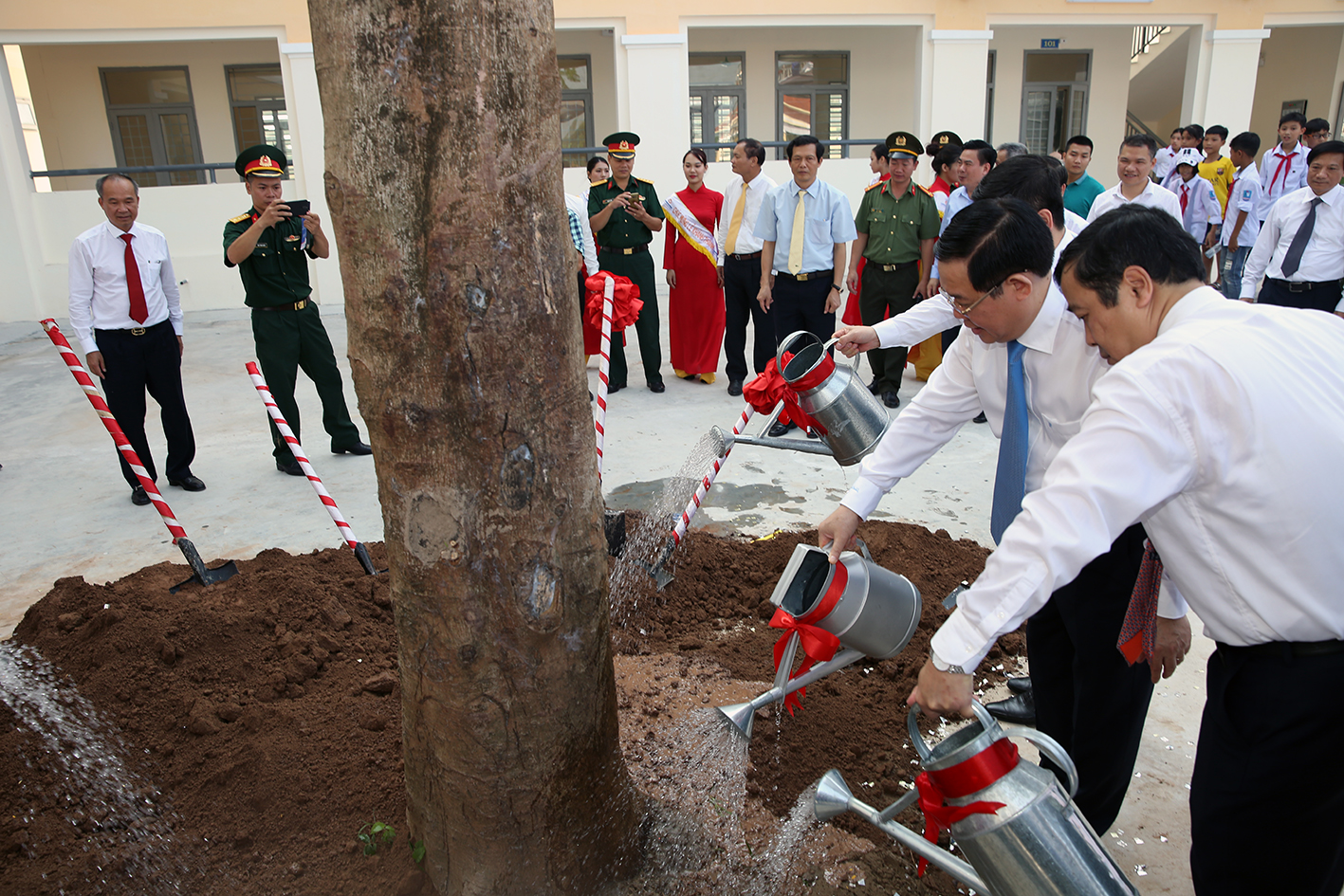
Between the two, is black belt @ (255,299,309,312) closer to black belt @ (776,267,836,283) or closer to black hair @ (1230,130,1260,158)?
black belt @ (776,267,836,283)

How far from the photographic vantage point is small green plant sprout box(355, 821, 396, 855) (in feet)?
6.98

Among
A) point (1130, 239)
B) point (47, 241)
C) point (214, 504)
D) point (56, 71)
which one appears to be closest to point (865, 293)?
point (214, 504)

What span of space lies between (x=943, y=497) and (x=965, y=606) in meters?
3.34

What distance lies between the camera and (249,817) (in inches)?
89.5

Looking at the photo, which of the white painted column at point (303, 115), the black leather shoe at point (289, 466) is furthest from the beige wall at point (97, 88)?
the black leather shoe at point (289, 466)

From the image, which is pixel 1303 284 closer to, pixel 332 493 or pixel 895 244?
pixel 895 244

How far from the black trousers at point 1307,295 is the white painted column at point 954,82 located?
6.92 m

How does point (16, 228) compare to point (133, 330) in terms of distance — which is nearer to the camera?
point (133, 330)

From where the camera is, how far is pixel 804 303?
6320 millimetres

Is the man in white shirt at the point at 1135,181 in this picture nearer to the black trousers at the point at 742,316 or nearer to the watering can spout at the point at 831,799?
the black trousers at the point at 742,316

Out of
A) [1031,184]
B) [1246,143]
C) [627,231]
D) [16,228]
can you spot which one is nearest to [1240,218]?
[1246,143]

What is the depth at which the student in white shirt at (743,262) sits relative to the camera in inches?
265

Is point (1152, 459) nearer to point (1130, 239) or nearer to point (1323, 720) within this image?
point (1130, 239)

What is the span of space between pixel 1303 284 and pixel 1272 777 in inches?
227
